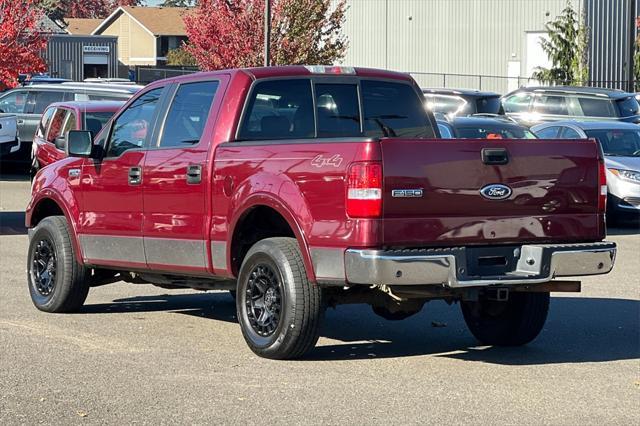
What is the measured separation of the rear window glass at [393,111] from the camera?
9.67m

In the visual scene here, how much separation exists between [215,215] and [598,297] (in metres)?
4.59

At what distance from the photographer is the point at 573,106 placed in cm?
3092

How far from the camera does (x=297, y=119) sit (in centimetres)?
930

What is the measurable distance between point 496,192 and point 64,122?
40.9ft

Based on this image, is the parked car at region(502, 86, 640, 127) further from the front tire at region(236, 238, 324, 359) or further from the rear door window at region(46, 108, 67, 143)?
the front tire at region(236, 238, 324, 359)

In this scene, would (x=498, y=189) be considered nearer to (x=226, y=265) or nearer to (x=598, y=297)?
(x=226, y=265)

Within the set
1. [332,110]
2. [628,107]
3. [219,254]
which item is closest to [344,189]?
[219,254]

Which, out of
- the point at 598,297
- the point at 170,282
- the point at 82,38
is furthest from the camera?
the point at 82,38

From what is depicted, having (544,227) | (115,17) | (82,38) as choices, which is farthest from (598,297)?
(115,17)

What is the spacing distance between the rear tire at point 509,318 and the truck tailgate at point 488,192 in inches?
34.7

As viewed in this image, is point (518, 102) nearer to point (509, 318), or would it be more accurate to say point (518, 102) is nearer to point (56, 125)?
point (56, 125)

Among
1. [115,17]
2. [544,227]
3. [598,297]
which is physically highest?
[115,17]

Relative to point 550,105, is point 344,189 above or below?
below

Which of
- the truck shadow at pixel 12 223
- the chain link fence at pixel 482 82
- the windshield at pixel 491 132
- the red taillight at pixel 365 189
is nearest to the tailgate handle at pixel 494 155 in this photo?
the red taillight at pixel 365 189
